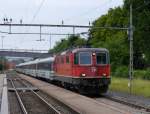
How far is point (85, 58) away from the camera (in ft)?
105

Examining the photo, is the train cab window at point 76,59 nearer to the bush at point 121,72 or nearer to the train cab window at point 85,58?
the train cab window at point 85,58

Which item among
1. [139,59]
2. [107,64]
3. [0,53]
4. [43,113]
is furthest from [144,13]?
[0,53]

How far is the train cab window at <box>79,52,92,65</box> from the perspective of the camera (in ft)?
105

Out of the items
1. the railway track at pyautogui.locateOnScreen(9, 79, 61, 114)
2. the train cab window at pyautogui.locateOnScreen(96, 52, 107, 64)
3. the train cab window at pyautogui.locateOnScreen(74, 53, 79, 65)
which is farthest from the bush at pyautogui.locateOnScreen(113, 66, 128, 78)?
the railway track at pyautogui.locateOnScreen(9, 79, 61, 114)

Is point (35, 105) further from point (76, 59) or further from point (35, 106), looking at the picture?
point (76, 59)

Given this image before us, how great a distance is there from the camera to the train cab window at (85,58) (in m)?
32.0

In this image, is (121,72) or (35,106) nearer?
(35,106)

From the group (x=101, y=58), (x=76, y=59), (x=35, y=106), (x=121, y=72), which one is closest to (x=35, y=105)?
(x=35, y=106)

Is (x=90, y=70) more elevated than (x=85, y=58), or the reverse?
(x=85, y=58)

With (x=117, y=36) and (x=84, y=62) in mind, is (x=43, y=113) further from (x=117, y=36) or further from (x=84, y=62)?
(x=117, y=36)

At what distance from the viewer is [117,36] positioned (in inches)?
3526

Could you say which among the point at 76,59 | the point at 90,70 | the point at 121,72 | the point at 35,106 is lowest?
the point at 35,106

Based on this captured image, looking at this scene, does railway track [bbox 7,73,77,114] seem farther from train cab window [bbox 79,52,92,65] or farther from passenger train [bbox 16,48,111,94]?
train cab window [bbox 79,52,92,65]

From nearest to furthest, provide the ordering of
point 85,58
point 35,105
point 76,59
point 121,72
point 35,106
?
point 35,106, point 35,105, point 85,58, point 76,59, point 121,72
